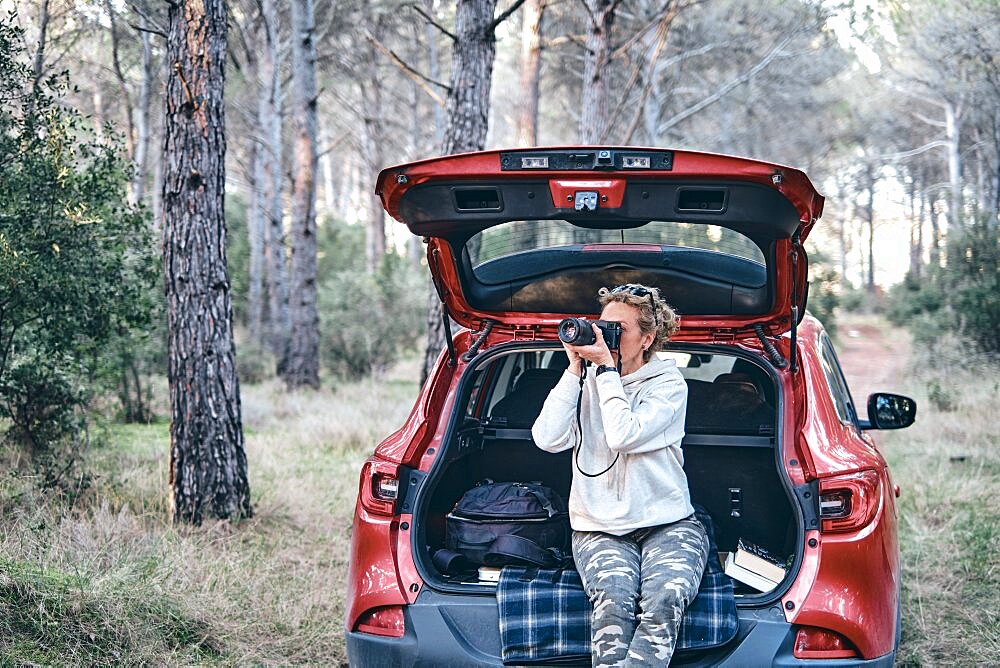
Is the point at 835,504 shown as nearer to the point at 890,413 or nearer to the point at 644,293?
the point at 644,293

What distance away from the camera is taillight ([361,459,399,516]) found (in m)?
3.25

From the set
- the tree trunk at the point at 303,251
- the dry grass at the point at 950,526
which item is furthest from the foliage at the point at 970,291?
the tree trunk at the point at 303,251

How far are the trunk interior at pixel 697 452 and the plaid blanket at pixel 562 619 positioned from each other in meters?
0.49

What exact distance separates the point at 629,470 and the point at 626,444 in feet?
0.50

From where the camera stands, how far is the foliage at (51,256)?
5.25 meters

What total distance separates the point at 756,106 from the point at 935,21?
8.44 m

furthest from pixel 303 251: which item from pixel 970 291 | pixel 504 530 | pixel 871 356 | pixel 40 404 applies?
pixel 871 356

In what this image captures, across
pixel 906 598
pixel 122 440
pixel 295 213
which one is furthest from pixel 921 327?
pixel 122 440

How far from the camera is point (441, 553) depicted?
333cm

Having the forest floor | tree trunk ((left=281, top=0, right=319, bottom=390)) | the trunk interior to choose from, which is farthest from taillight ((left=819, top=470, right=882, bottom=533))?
tree trunk ((left=281, top=0, right=319, bottom=390))

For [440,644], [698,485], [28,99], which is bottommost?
[440,644]

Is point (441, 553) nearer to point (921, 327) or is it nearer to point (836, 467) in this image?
point (836, 467)

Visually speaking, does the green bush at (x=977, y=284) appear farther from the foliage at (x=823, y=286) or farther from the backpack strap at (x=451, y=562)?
the backpack strap at (x=451, y=562)

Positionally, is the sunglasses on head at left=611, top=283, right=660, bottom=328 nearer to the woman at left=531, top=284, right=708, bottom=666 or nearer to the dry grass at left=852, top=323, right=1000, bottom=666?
the woman at left=531, top=284, right=708, bottom=666
